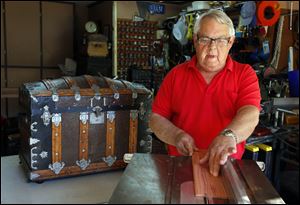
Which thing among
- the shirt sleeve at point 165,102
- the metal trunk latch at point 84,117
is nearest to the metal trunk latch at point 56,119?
the metal trunk latch at point 84,117

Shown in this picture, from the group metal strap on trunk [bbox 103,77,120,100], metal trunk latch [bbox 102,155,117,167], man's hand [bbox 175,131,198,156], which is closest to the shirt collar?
man's hand [bbox 175,131,198,156]

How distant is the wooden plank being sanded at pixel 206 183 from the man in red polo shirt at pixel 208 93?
0.77 feet

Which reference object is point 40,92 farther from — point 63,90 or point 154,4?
point 154,4

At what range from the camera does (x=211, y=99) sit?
1.40 m

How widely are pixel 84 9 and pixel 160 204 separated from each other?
6706mm

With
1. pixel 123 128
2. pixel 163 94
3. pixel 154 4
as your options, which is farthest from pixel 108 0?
pixel 163 94

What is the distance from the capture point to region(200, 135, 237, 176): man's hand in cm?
102

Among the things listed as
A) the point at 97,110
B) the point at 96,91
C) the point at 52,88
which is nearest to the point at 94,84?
the point at 96,91

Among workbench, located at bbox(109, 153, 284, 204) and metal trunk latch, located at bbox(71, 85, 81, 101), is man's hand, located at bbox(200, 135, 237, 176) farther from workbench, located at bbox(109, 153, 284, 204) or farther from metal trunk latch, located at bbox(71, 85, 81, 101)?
metal trunk latch, located at bbox(71, 85, 81, 101)

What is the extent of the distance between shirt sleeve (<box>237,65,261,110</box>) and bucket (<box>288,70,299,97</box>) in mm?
1676

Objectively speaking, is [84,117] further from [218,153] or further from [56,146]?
[218,153]

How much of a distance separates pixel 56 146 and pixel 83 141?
183mm

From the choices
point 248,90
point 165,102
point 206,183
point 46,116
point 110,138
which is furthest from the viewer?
point 110,138

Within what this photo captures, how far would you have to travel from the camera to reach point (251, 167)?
1095 millimetres
